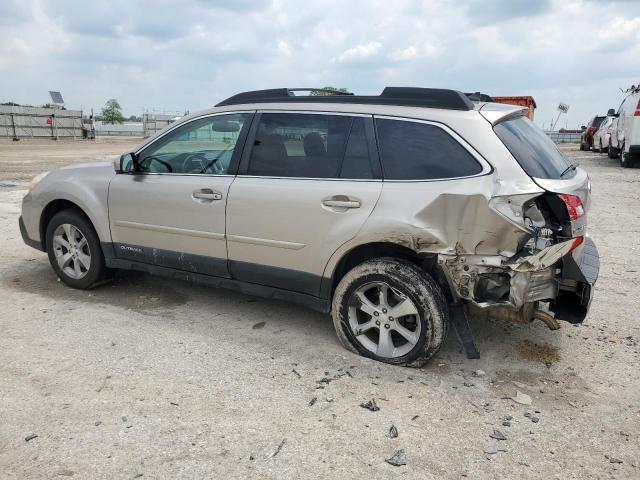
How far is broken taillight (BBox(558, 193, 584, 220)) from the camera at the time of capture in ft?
10.6

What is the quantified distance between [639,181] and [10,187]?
15.2 m

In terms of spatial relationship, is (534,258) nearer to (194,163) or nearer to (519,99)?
(194,163)

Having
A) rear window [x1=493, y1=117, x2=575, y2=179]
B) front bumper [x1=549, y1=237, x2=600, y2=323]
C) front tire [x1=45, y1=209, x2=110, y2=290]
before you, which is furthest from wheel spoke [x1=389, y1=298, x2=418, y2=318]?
front tire [x1=45, y1=209, x2=110, y2=290]

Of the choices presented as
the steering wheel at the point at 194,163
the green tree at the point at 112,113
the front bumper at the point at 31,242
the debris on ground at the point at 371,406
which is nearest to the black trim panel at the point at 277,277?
the steering wheel at the point at 194,163

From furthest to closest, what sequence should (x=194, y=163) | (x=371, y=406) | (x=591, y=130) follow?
1. (x=591, y=130)
2. (x=194, y=163)
3. (x=371, y=406)

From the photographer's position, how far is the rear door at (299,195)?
3.63 m

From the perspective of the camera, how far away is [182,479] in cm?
250

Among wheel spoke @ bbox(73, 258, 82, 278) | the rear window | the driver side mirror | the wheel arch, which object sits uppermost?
the rear window

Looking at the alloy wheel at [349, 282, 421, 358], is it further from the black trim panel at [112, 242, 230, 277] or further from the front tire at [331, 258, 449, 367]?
the black trim panel at [112, 242, 230, 277]

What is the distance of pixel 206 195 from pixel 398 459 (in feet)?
7.95

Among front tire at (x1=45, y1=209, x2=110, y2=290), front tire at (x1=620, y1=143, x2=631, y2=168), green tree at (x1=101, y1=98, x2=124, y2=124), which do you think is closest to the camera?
front tire at (x1=45, y1=209, x2=110, y2=290)

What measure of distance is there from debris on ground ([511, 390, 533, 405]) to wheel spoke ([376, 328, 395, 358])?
83 cm

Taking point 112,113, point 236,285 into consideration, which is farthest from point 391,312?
point 112,113

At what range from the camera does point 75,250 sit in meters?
5.03
